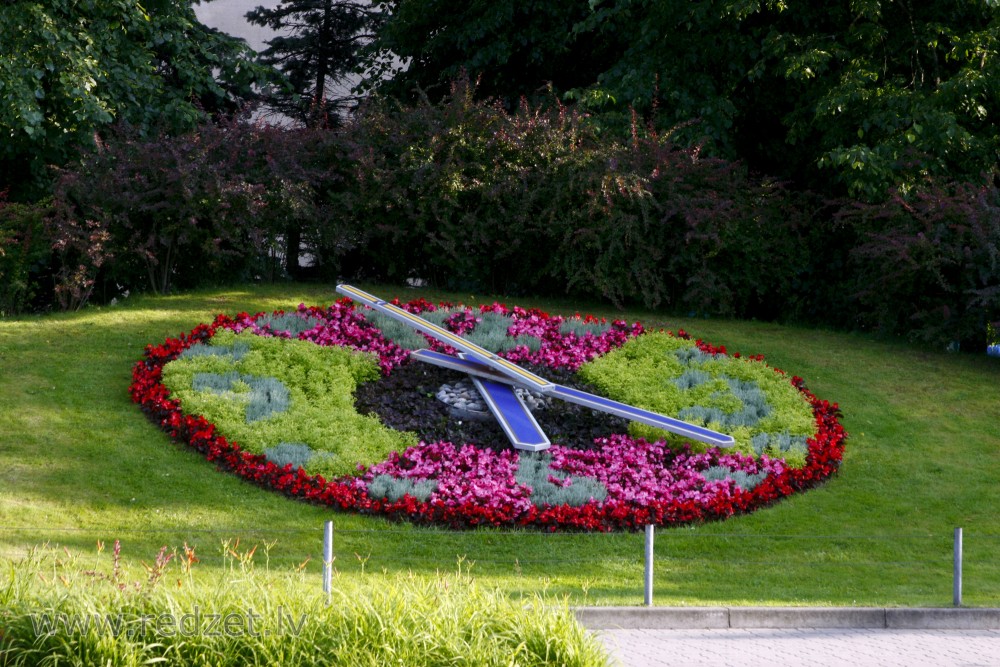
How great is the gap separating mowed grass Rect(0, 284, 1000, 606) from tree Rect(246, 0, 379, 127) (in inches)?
513

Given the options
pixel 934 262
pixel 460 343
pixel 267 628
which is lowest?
pixel 267 628

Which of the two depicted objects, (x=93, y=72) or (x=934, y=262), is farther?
(x=93, y=72)

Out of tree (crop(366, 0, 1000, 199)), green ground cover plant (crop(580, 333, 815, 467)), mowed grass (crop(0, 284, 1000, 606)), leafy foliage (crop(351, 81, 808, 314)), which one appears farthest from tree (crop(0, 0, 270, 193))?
green ground cover plant (crop(580, 333, 815, 467))

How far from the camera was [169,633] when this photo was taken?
20.8 feet

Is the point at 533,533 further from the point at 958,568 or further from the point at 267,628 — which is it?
the point at 267,628

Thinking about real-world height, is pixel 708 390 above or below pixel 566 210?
below

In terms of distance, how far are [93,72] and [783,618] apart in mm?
12555

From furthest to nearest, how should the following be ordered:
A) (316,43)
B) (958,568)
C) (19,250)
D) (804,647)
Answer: (316,43)
(19,250)
(958,568)
(804,647)

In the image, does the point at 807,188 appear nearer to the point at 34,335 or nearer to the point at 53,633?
the point at 34,335

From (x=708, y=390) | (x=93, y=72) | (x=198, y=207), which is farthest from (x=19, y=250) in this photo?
(x=708, y=390)

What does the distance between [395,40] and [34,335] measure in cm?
1063

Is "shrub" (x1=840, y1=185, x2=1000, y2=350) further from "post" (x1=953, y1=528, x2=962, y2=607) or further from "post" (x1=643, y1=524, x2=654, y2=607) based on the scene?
"post" (x1=643, y1=524, x2=654, y2=607)

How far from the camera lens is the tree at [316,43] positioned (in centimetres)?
2567

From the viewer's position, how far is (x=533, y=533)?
966 cm
